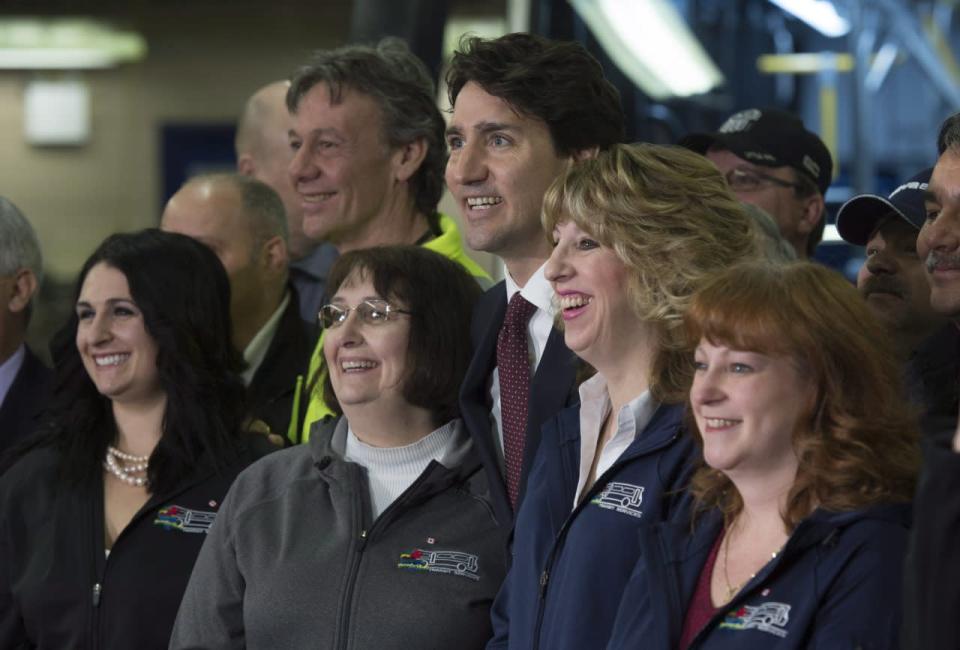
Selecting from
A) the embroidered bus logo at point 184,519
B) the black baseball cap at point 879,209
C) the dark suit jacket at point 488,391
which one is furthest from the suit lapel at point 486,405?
the black baseball cap at point 879,209

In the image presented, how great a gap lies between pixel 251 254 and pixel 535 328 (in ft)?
4.34

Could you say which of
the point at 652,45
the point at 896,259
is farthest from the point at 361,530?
the point at 652,45

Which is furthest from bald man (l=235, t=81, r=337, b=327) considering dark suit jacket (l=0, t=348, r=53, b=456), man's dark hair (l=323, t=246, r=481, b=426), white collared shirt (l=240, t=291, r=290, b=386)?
man's dark hair (l=323, t=246, r=481, b=426)

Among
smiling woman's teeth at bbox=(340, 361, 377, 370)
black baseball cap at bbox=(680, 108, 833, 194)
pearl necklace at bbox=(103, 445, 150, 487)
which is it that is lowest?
pearl necklace at bbox=(103, 445, 150, 487)

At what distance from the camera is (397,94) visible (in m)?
3.85

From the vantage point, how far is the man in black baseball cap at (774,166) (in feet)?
11.9

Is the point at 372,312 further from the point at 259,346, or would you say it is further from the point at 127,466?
the point at 259,346

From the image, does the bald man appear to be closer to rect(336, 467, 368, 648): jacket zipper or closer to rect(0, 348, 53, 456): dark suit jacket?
rect(0, 348, 53, 456): dark suit jacket

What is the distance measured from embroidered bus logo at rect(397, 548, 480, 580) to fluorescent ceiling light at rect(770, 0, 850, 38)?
4.16 meters

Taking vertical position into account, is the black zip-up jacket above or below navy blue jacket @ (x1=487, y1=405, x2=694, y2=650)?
below

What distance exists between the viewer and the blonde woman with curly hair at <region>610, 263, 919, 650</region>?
201cm

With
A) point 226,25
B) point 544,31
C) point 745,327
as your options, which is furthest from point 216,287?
point 226,25

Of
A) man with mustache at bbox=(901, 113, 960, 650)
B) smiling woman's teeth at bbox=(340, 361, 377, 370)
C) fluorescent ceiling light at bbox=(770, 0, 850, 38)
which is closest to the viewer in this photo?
man with mustache at bbox=(901, 113, 960, 650)

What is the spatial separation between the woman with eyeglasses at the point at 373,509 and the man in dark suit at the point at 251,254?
0.75 m
